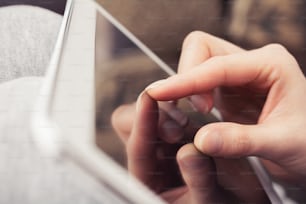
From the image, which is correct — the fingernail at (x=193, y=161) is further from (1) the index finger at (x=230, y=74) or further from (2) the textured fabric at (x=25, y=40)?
(2) the textured fabric at (x=25, y=40)

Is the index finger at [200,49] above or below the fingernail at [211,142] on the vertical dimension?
above

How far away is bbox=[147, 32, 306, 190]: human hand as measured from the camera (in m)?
0.24

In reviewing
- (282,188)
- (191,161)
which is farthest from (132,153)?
(282,188)

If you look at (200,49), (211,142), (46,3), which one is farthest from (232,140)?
(46,3)

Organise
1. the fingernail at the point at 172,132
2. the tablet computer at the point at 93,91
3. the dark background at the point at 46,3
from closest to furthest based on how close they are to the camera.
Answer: the tablet computer at the point at 93,91, the fingernail at the point at 172,132, the dark background at the point at 46,3

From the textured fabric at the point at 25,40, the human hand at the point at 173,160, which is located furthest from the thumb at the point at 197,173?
the textured fabric at the point at 25,40

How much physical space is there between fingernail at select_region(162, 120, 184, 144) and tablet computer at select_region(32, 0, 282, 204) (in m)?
0.03

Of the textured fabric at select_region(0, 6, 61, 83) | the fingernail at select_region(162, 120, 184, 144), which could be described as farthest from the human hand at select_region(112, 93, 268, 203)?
the textured fabric at select_region(0, 6, 61, 83)

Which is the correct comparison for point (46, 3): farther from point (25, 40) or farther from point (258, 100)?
point (258, 100)

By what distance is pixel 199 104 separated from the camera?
30cm

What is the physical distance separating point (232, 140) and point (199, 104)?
0.07 m

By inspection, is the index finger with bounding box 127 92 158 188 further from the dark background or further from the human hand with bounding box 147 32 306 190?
the dark background

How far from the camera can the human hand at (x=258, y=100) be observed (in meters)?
0.24

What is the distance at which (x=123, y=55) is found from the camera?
0.97 feet
